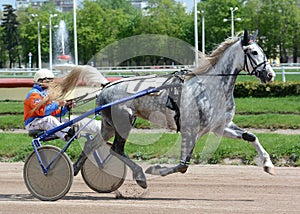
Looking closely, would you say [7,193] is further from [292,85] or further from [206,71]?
[292,85]

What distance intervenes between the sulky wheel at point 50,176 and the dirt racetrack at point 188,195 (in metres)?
0.12

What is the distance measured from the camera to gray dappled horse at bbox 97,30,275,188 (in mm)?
6367

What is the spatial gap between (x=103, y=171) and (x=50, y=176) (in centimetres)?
66

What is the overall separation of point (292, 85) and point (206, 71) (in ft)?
31.6


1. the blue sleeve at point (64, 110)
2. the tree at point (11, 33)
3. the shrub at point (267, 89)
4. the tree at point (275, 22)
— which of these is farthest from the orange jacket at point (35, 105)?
the tree at point (11, 33)

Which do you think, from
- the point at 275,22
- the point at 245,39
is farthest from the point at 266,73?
the point at 275,22

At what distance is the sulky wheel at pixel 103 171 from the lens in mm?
6910

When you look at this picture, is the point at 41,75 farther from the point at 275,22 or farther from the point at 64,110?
the point at 275,22

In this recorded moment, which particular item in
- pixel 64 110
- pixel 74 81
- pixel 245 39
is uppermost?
pixel 245 39

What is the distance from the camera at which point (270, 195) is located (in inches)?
256

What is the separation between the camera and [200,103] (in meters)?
6.36

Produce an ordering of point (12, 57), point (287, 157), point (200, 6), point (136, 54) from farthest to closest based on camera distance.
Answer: point (12, 57)
point (200, 6)
point (287, 157)
point (136, 54)

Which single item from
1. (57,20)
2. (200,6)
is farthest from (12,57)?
(200,6)

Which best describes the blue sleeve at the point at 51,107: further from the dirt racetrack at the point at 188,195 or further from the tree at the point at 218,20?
the tree at the point at 218,20
